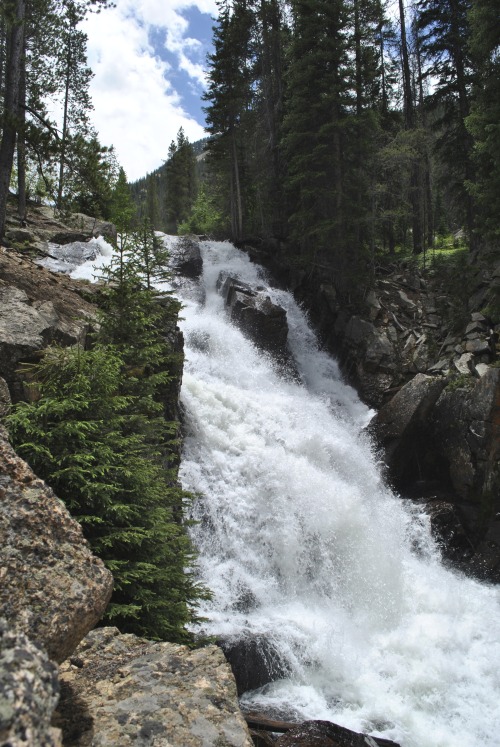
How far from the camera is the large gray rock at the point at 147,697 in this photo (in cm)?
263

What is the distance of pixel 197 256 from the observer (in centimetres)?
2583

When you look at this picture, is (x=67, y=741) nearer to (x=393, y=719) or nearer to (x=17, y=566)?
(x=17, y=566)

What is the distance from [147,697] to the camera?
296cm

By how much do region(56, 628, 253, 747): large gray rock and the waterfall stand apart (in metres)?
3.73

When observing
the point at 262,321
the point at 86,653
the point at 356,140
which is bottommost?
the point at 86,653

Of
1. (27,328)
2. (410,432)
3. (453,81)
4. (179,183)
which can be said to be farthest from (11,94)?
(179,183)

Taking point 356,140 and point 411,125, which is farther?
point 411,125

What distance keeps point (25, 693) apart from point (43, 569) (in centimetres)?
141

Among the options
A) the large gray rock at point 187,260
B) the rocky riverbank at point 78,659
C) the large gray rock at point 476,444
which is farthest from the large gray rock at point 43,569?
the large gray rock at point 187,260

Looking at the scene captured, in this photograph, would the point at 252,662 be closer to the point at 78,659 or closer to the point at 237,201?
the point at 78,659

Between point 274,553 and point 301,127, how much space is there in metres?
21.0

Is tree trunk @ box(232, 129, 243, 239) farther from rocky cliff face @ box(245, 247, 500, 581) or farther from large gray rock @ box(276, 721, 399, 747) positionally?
large gray rock @ box(276, 721, 399, 747)

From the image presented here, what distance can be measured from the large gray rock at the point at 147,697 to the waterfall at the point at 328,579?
3.73 m

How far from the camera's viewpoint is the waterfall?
25.0 feet
